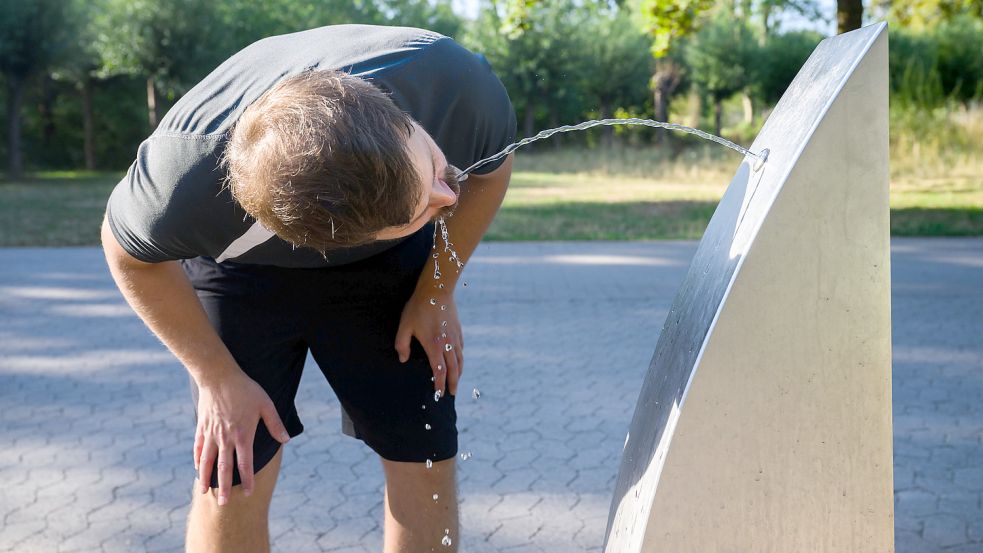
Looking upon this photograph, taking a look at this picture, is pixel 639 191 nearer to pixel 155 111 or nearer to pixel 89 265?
pixel 89 265

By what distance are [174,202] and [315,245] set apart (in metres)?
0.29

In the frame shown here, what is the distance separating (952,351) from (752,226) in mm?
4347

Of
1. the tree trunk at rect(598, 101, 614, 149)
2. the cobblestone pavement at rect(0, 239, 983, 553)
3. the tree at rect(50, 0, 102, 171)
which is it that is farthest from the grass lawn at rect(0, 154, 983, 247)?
the tree trunk at rect(598, 101, 614, 149)

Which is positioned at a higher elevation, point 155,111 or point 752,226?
point 752,226

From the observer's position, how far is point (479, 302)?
269 inches

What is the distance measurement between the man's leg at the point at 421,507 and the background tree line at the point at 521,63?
15.2 meters

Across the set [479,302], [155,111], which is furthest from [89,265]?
[155,111]

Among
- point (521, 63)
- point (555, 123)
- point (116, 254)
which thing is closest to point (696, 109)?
point (555, 123)

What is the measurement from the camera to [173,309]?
1957mm

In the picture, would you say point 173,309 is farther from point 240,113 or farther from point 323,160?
point 323,160

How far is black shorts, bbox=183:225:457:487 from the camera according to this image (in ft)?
7.20

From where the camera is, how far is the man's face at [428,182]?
1594 millimetres

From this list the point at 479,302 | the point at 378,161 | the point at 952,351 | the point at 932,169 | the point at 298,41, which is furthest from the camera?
the point at 932,169

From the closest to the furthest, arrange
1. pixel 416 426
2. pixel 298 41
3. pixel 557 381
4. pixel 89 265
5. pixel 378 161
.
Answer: pixel 378 161
pixel 298 41
pixel 416 426
pixel 557 381
pixel 89 265
